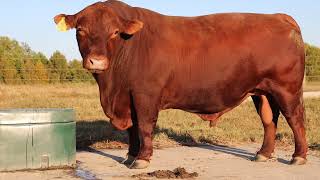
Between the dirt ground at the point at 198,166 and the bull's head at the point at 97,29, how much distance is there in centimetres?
135

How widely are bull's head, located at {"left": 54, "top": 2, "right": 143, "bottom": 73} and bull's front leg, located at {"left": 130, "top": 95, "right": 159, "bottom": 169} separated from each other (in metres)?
0.70

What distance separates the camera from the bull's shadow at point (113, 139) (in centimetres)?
851

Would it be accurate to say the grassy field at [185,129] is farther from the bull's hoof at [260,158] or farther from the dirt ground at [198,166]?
the bull's hoof at [260,158]

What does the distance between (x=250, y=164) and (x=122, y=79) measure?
2.11 m

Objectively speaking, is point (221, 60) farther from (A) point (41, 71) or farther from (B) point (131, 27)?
(A) point (41, 71)

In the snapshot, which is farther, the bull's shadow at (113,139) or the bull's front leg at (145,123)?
the bull's shadow at (113,139)

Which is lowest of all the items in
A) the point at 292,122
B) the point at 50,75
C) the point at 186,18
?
the point at 50,75

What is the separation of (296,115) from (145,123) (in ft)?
6.96

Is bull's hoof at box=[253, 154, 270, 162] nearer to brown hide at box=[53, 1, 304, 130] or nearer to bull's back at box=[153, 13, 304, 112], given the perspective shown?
brown hide at box=[53, 1, 304, 130]

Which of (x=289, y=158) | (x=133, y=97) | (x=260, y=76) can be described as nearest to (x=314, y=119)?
(x=289, y=158)

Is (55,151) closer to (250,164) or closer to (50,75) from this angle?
(250,164)

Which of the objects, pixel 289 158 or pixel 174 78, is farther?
pixel 289 158

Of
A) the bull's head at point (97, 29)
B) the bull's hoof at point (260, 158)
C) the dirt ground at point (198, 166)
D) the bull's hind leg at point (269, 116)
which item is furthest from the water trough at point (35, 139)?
the bull's hind leg at point (269, 116)

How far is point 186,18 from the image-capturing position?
24.2 feet
